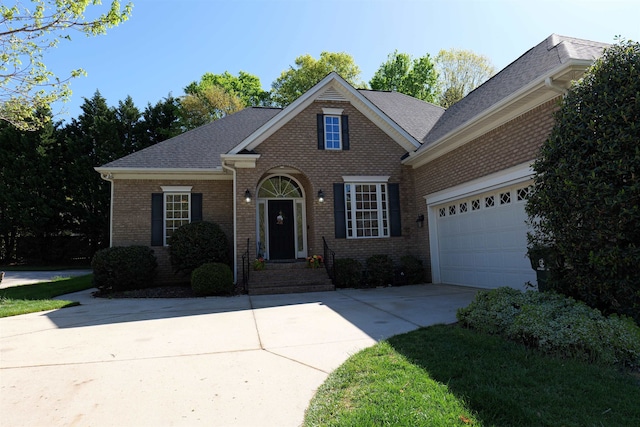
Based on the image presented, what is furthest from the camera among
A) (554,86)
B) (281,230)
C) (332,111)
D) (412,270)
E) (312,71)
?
(312,71)

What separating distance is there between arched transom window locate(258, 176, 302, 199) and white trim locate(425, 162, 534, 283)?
4504 millimetres

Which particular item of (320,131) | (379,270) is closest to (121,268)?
(320,131)

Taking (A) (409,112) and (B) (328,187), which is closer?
(B) (328,187)

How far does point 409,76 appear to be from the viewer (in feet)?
96.0

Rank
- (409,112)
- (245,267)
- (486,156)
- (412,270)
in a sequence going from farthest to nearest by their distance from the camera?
(409,112)
(412,270)
(245,267)
(486,156)

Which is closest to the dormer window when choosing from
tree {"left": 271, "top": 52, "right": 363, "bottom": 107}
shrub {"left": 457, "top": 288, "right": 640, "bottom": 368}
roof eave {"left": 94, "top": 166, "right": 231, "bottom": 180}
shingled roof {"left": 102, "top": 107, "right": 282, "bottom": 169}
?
shingled roof {"left": 102, "top": 107, "right": 282, "bottom": 169}

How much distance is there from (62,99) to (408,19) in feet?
32.9

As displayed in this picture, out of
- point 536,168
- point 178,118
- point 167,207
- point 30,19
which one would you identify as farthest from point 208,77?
point 536,168

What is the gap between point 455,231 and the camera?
10.6 meters

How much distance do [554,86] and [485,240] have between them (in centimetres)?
394

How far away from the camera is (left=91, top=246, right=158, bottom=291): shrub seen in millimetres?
10680

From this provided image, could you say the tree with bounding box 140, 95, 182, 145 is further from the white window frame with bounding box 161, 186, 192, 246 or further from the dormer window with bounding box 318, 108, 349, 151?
the dormer window with bounding box 318, 108, 349, 151

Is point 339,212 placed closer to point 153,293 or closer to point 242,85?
point 153,293

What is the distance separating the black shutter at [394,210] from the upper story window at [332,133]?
2223mm
